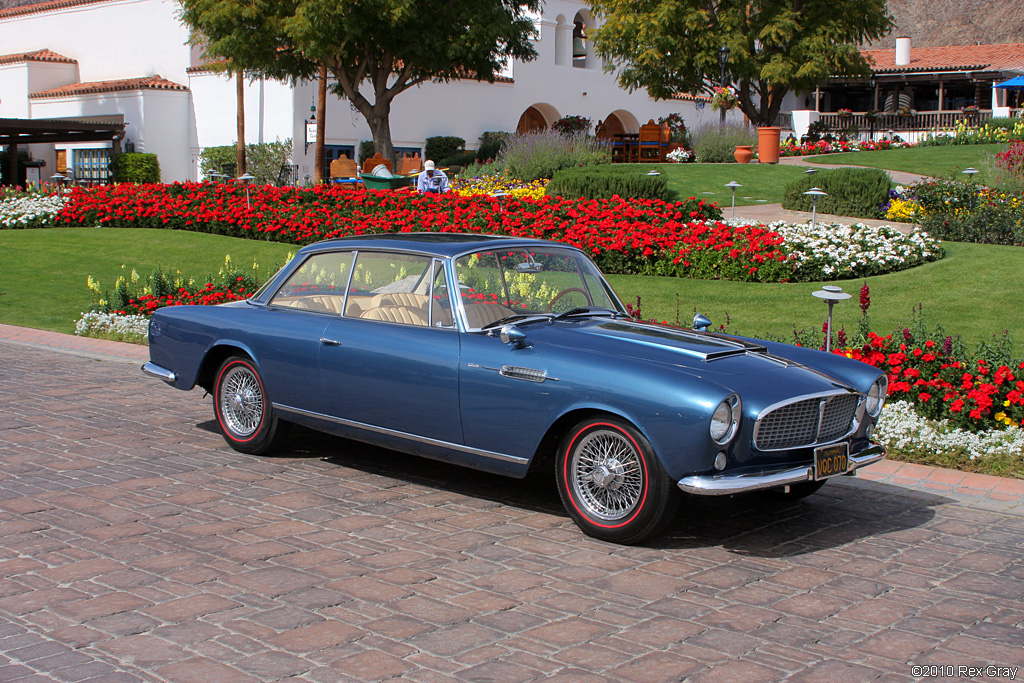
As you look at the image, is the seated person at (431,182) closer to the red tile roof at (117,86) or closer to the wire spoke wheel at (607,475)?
the wire spoke wheel at (607,475)

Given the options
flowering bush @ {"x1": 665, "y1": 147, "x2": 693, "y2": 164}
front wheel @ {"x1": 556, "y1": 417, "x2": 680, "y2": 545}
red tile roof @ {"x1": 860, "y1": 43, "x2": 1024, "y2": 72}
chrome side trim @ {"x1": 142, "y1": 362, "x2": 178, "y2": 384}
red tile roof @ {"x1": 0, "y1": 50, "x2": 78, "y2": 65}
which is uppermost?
red tile roof @ {"x1": 860, "y1": 43, "x2": 1024, "y2": 72}

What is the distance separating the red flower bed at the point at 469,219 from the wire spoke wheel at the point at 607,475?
27.7 ft

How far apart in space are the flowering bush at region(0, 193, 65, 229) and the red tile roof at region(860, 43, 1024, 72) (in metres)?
42.3

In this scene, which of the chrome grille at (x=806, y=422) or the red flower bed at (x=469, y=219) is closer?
the chrome grille at (x=806, y=422)

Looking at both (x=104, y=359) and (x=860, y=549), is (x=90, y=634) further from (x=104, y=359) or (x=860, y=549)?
(x=104, y=359)

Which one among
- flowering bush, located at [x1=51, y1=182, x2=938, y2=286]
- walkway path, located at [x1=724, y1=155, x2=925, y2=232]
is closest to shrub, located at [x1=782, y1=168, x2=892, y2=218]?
walkway path, located at [x1=724, y1=155, x2=925, y2=232]

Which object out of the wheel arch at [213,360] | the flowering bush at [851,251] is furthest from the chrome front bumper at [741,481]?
the flowering bush at [851,251]

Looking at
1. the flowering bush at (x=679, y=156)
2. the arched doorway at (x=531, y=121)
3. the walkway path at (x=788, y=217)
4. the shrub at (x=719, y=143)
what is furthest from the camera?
the arched doorway at (x=531, y=121)

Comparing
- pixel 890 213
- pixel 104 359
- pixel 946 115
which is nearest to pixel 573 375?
pixel 104 359

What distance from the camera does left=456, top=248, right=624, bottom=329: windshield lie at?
585 centimetres

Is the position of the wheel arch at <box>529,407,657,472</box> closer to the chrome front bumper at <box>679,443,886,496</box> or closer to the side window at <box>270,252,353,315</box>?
the chrome front bumper at <box>679,443,886,496</box>

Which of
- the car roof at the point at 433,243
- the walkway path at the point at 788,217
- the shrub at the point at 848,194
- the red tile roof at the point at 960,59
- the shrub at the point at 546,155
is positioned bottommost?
the car roof at the point at 433,243

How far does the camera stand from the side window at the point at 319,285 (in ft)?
21.2

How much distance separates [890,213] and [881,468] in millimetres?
14850
